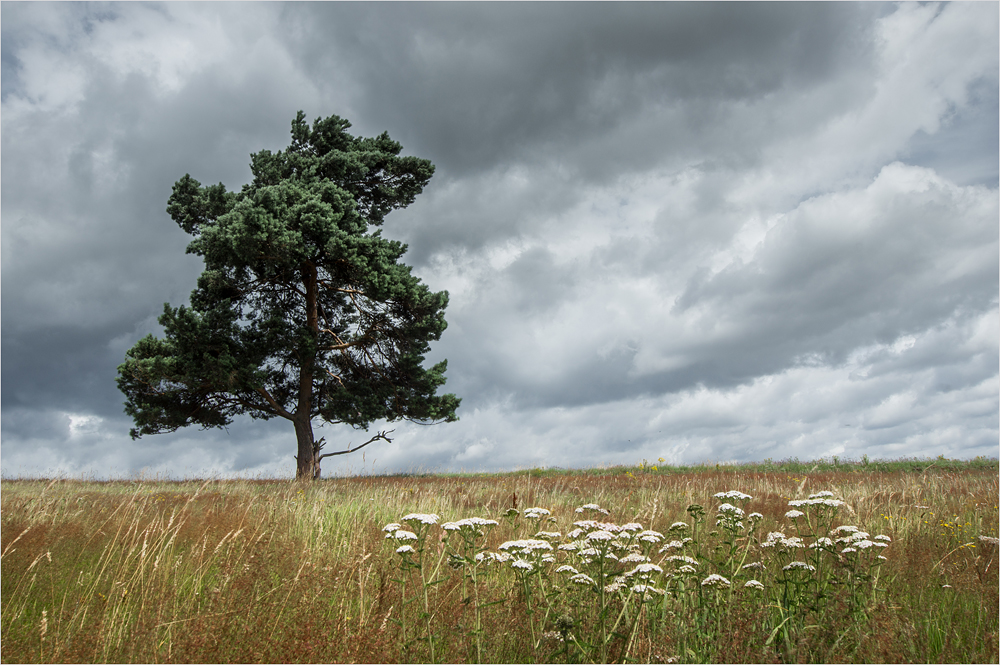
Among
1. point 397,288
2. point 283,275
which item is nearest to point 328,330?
point 283,275

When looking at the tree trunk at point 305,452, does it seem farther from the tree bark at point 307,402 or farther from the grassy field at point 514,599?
the grassy field at point 514,599

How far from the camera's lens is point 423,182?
20.0 m


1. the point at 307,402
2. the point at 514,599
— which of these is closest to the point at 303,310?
the point at 307,402

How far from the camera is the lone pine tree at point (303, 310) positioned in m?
16.0

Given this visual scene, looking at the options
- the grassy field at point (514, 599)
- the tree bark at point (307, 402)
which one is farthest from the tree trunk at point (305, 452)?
the grassy field at point (514, 599)

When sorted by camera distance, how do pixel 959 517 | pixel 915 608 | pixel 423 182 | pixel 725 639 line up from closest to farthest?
1. pixel 725 639
2. pixel 915 608
3. pixel 959 517
4. pixel 423 182

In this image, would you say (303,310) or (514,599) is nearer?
(514,599)

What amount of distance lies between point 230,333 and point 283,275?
2409mm

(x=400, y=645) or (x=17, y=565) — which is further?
(x=17, y=565)

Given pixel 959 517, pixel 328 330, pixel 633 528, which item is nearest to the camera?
pixel 633 528

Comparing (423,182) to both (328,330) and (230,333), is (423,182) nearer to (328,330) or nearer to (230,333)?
(328,330)

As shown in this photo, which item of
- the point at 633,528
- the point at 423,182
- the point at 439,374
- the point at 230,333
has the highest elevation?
the point at 423,182

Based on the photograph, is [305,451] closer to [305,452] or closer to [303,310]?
[305,452]

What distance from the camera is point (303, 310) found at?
19.3 metres
